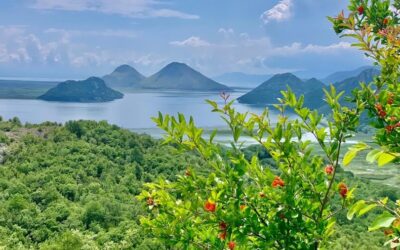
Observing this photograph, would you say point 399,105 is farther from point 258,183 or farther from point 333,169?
point 258,183

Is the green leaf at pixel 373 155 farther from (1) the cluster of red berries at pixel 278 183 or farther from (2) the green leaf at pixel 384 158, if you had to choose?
(1) the cluster of red berries at pixel 278 183

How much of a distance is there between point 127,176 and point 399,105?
187 feet

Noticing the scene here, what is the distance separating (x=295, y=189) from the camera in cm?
307

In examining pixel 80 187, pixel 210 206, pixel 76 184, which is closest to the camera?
pixel 210 206

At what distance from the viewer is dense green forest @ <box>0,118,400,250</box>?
36.5 m

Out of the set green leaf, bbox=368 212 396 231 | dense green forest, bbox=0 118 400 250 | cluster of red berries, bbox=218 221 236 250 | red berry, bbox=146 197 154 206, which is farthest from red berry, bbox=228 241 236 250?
dense green forest, bbox=0 118 400 250

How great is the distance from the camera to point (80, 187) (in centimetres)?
5128

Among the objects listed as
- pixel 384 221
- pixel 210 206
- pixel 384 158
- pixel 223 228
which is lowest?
pixel 223 228

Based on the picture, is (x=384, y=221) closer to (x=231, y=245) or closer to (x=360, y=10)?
(x=231, y=245)

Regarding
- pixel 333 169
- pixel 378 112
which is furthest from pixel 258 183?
pixel 378 112

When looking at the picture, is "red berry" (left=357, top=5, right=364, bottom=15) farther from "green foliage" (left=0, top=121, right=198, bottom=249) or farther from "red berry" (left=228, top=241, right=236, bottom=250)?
"green foliage" (left=0, top=121, right=198, bottom=249)

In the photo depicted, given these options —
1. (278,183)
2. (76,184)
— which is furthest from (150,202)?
(76,184)

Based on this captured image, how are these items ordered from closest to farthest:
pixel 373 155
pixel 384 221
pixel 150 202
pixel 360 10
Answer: pixel 384 221 → pixel 373 155 → pixel 150 202 → pixel 360 10

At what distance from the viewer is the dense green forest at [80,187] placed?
3653 centimetres
